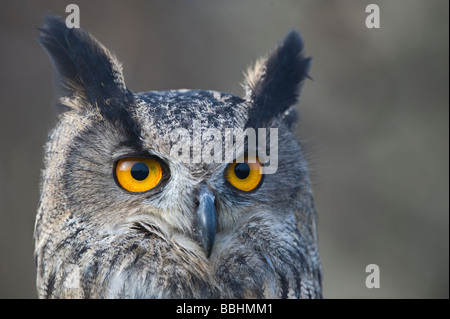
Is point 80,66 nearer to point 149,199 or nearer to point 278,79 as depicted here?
point 149,199

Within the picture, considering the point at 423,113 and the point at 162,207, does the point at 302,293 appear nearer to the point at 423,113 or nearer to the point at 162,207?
the point at 162,207

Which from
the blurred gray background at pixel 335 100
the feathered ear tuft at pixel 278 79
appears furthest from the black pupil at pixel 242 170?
the blurred gray background at pixel 335 100

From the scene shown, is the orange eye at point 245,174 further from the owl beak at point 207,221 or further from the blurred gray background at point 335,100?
the blurred gray background at point 335,100

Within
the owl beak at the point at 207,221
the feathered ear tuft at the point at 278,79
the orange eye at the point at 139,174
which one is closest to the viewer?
the owl beak at the point at 207,221

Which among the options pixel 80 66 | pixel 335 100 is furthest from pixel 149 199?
pixel 335 100

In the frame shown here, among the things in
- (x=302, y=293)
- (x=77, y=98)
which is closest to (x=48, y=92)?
(x=77, y=98)

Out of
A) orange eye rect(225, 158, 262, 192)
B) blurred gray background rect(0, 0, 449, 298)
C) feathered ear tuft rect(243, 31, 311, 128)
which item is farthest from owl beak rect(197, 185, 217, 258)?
blurred gray background rect(0, 0, 449, 298)
